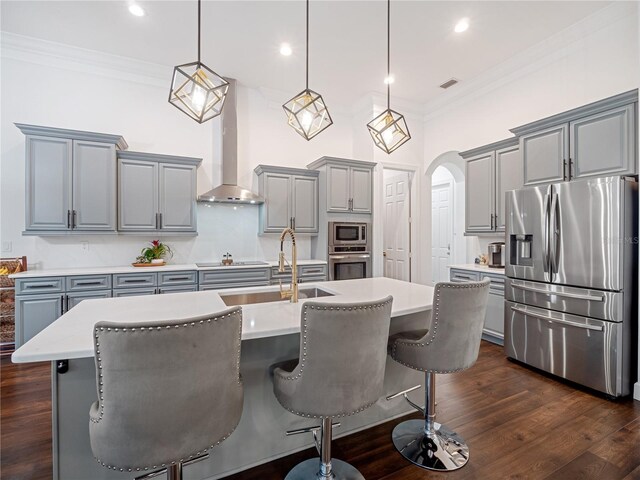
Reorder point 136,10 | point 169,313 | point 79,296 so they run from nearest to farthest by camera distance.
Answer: point 169,313
point 136,10
point 79,296

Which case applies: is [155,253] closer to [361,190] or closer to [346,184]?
[346,184]

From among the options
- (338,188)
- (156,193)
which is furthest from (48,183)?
(338,188)

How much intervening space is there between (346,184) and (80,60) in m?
3.82

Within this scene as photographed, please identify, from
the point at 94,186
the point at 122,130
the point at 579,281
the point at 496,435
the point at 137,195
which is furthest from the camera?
the point at 122,130

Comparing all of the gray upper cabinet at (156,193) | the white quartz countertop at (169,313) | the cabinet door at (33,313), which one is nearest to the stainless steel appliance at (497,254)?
the white quartz countertop at (169,313)

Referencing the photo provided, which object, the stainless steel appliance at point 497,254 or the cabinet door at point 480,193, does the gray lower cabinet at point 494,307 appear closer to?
the stainless steel appliance at point 497,254

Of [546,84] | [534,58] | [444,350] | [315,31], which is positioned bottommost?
[444,350]

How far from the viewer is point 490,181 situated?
4.05 meters

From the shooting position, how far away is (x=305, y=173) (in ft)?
15.5

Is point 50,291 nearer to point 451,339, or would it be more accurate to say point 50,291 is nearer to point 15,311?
point 15,311

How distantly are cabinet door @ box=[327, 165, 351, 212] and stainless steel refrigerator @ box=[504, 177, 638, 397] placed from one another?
2237 millimetres

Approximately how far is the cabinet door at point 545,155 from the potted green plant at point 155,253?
15.1 feet

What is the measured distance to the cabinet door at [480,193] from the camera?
406 cm

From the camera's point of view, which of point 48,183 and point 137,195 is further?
point 137,195
